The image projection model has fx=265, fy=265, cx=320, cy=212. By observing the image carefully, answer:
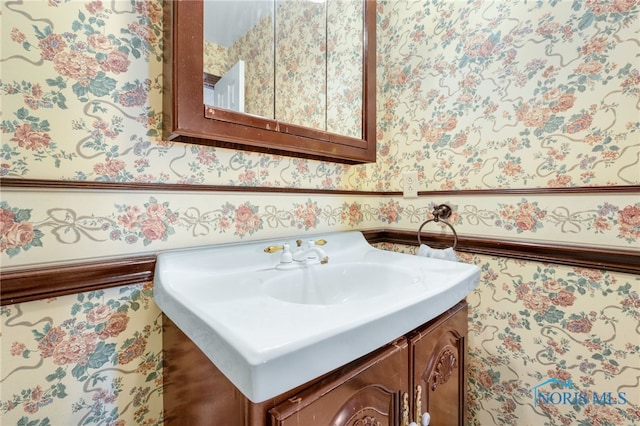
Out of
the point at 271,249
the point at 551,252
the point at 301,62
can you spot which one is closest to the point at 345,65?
the point at 301,62

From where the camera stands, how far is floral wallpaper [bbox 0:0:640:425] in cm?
51

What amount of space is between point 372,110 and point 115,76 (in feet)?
2.62

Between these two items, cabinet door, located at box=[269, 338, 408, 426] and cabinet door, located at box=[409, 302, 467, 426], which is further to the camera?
cabinet door, located at box=[409, 302, 467, 426]

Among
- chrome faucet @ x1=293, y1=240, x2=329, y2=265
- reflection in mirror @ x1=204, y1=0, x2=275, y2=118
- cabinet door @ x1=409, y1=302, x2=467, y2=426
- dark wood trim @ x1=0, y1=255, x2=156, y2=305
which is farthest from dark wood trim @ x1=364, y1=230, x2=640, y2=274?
dark wood trim @ x1=0, y1=255, x2=156, y2=305

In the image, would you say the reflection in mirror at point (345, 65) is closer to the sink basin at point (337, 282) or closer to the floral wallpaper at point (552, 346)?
the sink basin at point (337, 282)

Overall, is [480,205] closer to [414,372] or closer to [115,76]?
[414,372]

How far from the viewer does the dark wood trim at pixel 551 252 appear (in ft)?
2.15

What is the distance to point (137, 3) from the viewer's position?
61 cm

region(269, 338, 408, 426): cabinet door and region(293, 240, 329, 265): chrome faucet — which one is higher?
region(293, 240, 329, 265): chrome faucet

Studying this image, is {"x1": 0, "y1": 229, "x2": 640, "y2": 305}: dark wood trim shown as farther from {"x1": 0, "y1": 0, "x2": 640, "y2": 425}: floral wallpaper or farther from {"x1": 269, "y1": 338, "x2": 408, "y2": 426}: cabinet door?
{"x1": 269, "y1": 338, "x2": 408, "y2": 426}: cabinet door

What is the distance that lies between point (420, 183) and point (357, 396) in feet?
2.68

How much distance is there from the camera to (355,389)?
0.41 meters

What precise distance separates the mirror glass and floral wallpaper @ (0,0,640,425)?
14 cm

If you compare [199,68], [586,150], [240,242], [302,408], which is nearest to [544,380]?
[586,150]
